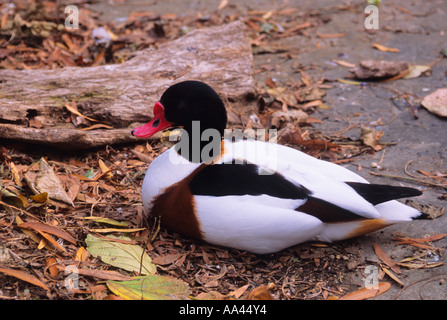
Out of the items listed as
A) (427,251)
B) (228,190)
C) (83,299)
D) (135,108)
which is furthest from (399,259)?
(135,108)

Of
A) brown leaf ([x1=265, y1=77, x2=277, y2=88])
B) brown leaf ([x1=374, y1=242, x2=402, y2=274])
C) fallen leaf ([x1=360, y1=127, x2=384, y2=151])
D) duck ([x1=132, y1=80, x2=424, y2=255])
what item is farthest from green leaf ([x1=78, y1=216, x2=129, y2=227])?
brown leaf ([x1=265, y1=77, x2=277, y2=88])

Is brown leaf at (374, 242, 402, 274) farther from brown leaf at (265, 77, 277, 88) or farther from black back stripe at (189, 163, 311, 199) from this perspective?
brown leaf at (265, 77, 277, 88)

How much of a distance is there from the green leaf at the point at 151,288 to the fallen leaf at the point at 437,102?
281 centimetres

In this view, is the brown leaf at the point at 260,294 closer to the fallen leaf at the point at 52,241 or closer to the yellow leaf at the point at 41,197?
the fallen leaf at the point at 52,241

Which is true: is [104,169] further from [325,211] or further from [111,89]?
[325,211]

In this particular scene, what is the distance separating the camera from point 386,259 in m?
2.76

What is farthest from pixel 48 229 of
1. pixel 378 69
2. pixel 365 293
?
pixel 378 69

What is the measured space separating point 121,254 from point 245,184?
30.3 inches

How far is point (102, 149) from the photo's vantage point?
3.61 meters

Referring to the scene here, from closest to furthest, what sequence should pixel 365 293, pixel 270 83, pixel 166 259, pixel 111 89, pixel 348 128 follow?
pixel 365 293, pixel 166 259, pixel 111 89, pixel 348 128, pixel 270 83

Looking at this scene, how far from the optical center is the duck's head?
2.74 metres

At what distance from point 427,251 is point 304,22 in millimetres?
4001

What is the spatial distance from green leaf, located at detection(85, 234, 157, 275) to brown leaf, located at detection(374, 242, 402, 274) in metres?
1.26
